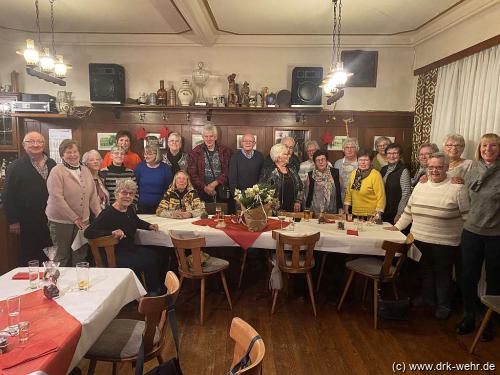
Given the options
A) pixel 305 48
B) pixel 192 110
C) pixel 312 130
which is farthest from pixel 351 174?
pixel 192 110

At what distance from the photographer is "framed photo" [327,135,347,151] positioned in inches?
215

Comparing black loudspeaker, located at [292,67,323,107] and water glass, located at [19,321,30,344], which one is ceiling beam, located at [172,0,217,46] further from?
water glass, located at [19,321,30,344]

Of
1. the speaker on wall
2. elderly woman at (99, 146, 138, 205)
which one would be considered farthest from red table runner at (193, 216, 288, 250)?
the speaker on wall

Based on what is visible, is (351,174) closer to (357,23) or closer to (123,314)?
(357,23)

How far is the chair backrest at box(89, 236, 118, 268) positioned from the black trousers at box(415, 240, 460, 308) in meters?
2.83

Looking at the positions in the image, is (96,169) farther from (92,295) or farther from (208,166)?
(92,295)

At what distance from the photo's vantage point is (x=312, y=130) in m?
5.46

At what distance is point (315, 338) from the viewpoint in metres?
2.89

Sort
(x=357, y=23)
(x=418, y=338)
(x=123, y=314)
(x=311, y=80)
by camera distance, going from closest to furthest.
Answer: (x=418, y=338)
(x=123, y=314)
(x=357, y=23)
(x=311, y=80)

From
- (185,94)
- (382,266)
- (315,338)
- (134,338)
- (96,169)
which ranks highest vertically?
Answer: (185,94)

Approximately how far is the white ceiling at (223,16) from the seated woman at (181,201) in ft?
6.13

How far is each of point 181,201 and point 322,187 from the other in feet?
5.37

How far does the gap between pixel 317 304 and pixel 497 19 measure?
3437 mm

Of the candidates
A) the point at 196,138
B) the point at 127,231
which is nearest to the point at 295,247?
the point at 127,231
